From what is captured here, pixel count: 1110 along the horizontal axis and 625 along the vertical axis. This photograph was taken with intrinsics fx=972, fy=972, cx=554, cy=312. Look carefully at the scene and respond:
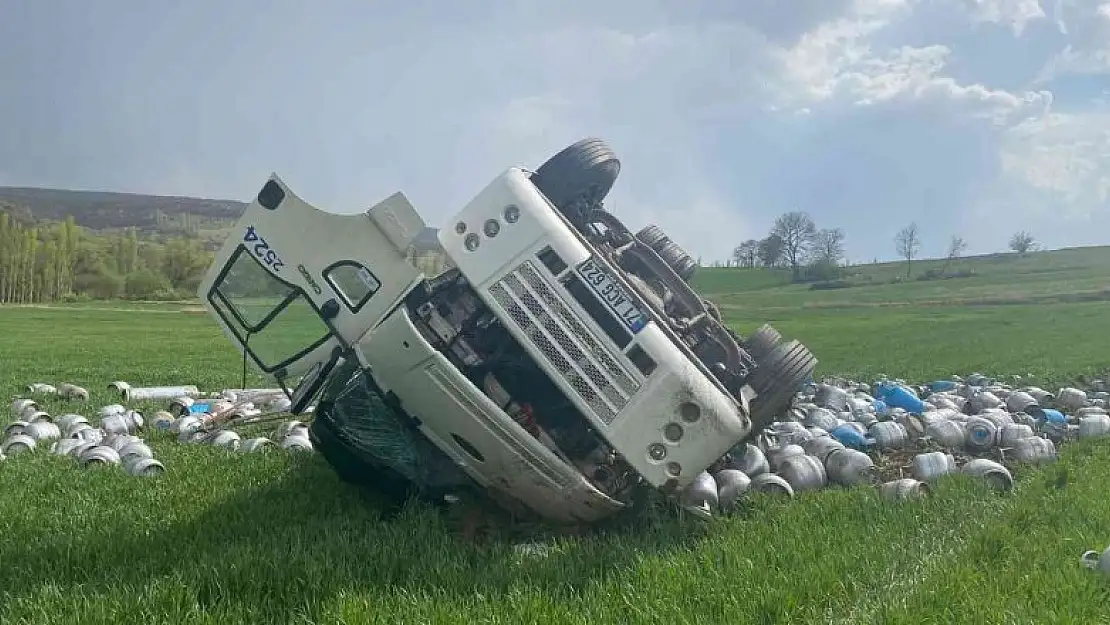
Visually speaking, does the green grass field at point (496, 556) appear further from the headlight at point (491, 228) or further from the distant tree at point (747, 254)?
the distant tree at point (747, 254)

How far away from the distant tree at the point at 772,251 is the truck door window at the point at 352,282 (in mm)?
73879

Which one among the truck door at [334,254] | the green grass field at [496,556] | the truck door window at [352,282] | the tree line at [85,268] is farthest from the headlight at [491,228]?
the tree line at [85,268]

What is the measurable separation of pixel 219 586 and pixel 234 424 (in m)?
6.30

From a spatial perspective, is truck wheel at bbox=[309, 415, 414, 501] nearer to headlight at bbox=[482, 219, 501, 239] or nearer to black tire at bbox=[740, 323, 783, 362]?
headlight at bbox=[482, 219, 501, 239]

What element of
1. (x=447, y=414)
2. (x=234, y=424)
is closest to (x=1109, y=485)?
(x=447, y=414)

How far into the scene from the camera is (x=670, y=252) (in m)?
8.41

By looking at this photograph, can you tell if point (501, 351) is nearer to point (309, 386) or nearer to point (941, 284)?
point (309, 386)

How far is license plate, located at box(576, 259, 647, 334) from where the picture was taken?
6.08 metres

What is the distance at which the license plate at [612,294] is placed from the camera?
19.9 ft

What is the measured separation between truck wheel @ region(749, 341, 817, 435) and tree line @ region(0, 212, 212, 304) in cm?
8450

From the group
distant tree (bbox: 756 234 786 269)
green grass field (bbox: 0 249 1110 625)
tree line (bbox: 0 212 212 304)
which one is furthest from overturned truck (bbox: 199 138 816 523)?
tree line (bbox: 0 212 212 304)

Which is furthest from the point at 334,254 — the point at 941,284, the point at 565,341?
the point at 941,284

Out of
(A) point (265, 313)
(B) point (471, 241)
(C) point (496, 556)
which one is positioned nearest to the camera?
(C) point (496, 556)

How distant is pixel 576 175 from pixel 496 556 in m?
3.00
